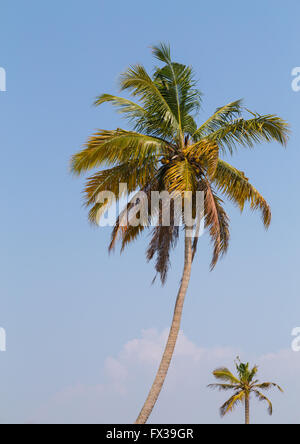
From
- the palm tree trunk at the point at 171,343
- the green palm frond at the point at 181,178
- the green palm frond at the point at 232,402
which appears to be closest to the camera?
the palm tree trunk at the point at 171,343

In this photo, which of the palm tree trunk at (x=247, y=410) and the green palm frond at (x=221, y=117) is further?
the palm tree trunk at (x=247, y=410)

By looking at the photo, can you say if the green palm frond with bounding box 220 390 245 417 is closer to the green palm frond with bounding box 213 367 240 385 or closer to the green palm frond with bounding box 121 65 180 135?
the green palm frond with bounding box 213 367 240 385

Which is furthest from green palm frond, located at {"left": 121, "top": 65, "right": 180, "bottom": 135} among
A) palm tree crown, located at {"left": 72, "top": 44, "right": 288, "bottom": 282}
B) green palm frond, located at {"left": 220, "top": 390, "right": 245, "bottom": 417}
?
green palm frond, located at {"left": 220, "top": 390, "right": 245, "bottom": 417}

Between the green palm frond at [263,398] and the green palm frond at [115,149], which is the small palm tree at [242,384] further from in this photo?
the green palm frond at [115,149]

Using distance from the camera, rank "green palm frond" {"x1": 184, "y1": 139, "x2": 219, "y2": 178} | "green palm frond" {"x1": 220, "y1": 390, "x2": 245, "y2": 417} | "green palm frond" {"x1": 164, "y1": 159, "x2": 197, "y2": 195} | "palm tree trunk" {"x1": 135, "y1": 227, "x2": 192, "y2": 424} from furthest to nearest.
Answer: "green palm frond" {"x1": 220, "y1": 390, "x2": 245, "y2": 417}, "green palm frond" {"x1": 184, "y1": 139, "x2": 219, "y2": 178}, "green palm frond" {"x1": 164, "y1": 159, "x2": 197, "y2": 195}, "palm tree trunk" {"x1": 135, "y1": 227, "x2": 192, "y2": 424}

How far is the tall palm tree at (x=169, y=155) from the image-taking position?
17859 mm

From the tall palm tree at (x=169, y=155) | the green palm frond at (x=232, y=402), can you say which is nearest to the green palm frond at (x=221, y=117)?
the tall palm tree at (x=169, y=155)

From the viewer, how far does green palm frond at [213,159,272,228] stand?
19.1 m

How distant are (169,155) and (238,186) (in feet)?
8.31
